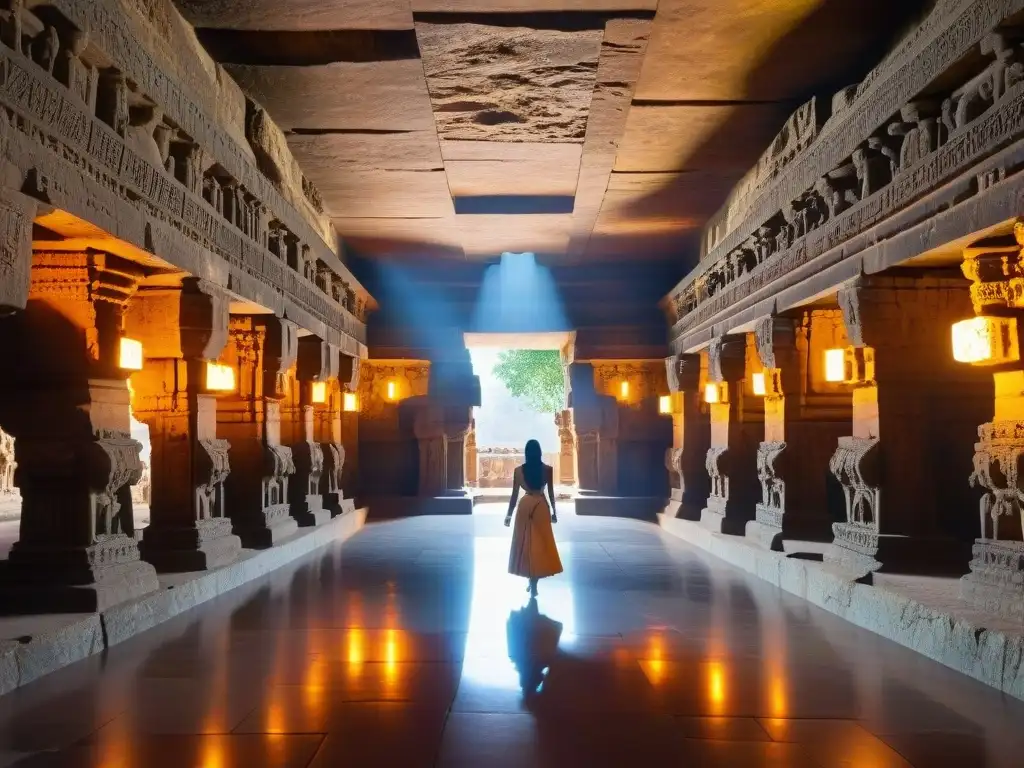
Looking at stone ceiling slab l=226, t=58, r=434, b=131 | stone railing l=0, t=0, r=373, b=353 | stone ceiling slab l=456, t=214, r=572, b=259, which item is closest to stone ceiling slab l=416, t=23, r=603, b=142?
stone ceiling slab l=226, t=58, r=434, b=131

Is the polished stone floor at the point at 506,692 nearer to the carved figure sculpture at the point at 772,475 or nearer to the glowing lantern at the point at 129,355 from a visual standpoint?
the glowing lantern at the point at 129,355

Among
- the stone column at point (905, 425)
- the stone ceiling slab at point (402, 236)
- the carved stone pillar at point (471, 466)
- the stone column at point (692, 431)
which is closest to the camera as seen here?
the stone column at point (905, 425)

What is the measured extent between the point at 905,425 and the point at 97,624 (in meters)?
A: 5.99

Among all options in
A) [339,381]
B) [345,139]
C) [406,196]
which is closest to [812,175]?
[345,139]

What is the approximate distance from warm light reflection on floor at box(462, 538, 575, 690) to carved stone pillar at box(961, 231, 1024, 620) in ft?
8.46

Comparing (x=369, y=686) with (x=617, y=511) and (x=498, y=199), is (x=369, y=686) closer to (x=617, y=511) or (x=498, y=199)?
(x=498, y=199)

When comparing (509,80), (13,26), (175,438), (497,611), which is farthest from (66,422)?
(509,80)

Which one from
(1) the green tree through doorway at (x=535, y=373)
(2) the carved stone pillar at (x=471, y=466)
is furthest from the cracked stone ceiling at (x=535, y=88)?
(1) the green tree through doorway at (x=535, y=373)

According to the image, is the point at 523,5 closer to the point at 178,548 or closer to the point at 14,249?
the point at 14,249

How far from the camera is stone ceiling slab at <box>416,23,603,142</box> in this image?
21.6ft

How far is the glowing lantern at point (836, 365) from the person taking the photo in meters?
7.46

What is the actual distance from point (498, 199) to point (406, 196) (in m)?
1.18

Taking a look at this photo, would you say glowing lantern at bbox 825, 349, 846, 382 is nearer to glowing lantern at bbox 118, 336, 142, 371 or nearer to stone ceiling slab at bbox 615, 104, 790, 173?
stone ceiling slab at bbox 615, 104, 790, 173

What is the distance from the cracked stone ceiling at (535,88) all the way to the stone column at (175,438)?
6.93 feet
